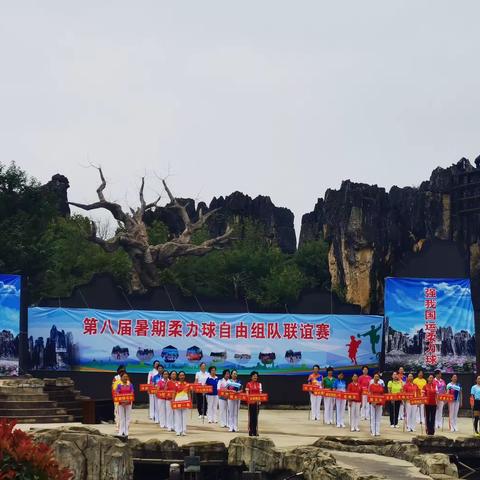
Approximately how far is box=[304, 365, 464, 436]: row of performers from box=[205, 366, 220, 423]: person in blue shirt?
8.06ft

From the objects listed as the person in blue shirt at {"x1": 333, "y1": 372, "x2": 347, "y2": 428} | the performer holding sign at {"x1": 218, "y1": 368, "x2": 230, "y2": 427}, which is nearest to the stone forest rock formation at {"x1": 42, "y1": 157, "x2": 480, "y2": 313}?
the person in blue shirt at {"x1": 333, "y1": 372, "x2": 347, "y2": 428}

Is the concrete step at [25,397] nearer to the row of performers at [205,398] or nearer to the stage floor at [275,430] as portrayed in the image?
the stage floor at [275,430]

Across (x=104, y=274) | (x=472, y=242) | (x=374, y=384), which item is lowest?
(x=374, y=384)

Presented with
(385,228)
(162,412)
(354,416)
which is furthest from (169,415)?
(385,228)

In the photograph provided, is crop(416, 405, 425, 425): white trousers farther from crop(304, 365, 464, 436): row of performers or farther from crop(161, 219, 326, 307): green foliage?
crop(161, 219, 326, 307): green foliage

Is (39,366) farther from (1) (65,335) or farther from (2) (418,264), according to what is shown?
(2) (418,264)

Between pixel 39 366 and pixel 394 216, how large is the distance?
33008mm

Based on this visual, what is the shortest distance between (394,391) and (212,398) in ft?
14.0

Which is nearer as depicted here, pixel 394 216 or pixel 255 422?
pixel 255 422

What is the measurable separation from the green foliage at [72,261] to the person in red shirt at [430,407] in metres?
22.3

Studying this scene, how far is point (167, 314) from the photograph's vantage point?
98.0 feet

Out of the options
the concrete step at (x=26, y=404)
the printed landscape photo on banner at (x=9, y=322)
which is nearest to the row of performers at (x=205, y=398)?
the concrete step at (x=26, y=404)

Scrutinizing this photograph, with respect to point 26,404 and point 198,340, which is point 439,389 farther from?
point 26,404

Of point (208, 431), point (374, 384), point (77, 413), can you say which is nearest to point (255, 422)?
point (208, 431)
